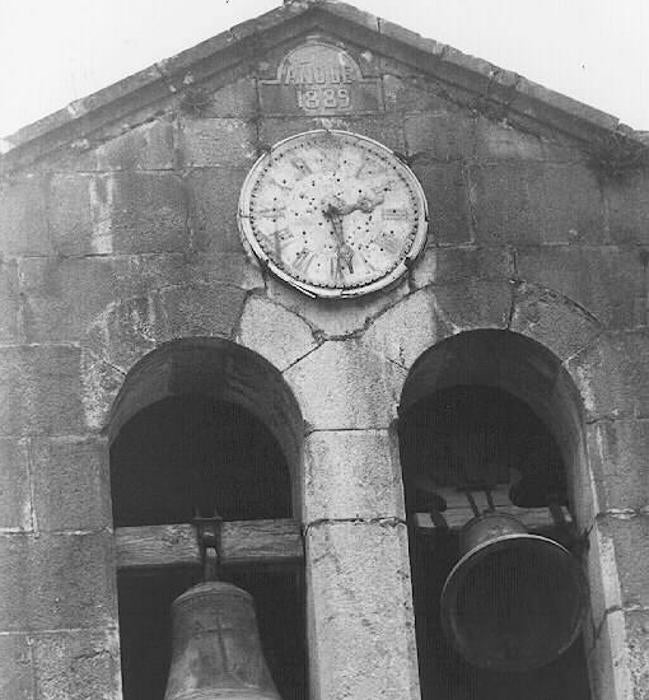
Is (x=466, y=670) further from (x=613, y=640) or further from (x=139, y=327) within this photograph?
(x=139, y=327)

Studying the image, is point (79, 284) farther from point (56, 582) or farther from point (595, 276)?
point (595, 276)

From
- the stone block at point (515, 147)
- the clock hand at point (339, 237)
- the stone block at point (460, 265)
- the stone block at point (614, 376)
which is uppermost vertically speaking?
the stone block at point (515, 147)

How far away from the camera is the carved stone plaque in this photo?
503 inches

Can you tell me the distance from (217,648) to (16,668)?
3.67 ft

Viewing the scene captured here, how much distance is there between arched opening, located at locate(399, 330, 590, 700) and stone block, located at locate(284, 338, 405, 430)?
183 mm

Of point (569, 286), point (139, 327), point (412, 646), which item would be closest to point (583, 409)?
point (569, 286)

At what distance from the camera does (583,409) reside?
12.2 metres

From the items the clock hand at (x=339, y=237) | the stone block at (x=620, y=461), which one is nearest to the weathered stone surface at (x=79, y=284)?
the clock hand at (x=339, y=237)

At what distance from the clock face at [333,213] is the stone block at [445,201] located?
3.3 inches

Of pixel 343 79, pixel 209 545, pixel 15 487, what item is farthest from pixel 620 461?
pixel 15 487

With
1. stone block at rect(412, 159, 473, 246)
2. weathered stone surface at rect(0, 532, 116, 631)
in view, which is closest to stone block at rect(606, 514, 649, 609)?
stone block at rect(412, 159, 473, 246)

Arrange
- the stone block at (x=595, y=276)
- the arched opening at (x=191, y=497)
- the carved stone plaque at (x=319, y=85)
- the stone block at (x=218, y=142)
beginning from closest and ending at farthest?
the stone block at (x=595, y=276)
the stone block at (x=218, y=142)
the carved stone plaque at (x=319, y=85)
the arched opening at (x=191, y=497)

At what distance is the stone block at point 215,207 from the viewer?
→ 1237 cm

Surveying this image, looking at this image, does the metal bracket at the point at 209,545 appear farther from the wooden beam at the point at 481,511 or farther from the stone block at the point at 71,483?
the wooden beam at the point at 481,511
